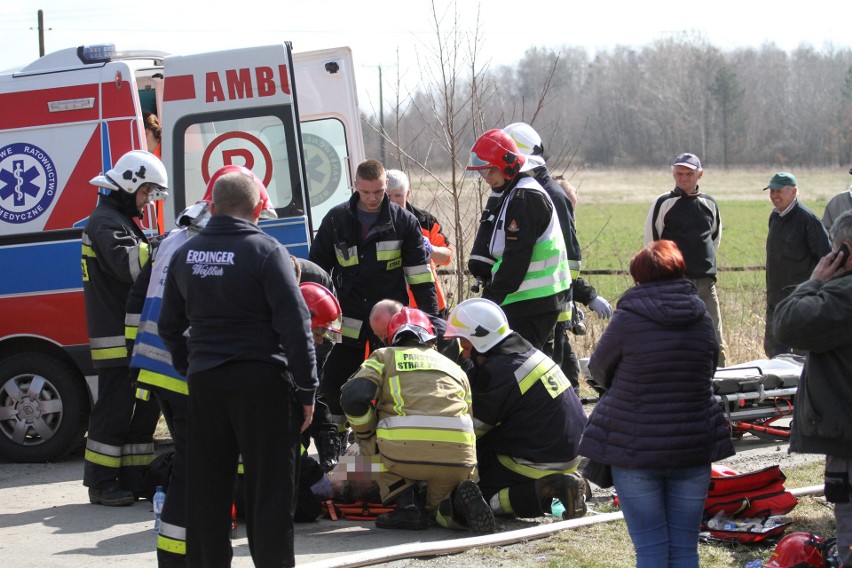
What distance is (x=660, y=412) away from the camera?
3885 mm

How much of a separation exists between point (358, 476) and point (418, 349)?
82cm

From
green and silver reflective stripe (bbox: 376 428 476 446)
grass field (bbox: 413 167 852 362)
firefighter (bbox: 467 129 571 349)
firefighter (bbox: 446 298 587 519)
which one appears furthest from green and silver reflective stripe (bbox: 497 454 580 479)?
grass field (bbox: 413 167 852 362)

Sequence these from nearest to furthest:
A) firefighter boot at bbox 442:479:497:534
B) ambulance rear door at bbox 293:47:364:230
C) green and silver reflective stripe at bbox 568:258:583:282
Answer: firefighter boot at bbox 442:479:497:534, green and silver reflective stripe at bbox 568:258:583:282, ambulance rear door at bbox 293:47:364:230

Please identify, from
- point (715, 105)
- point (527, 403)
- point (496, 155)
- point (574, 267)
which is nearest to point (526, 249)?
point (496, 155)

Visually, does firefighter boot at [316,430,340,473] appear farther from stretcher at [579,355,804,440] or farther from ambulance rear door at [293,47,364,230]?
ambulance rear door at [293,47,364,230]

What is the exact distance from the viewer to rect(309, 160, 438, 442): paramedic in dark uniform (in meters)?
6.52

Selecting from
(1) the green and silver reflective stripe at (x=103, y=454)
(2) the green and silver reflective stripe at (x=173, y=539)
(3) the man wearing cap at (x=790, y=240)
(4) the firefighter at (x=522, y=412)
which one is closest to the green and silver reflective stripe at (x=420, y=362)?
(4) the firefighter at (x=522, y=412)

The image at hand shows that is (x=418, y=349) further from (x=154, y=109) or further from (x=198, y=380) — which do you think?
(x=154, y=109)

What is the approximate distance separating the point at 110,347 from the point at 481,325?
2350 millimetres

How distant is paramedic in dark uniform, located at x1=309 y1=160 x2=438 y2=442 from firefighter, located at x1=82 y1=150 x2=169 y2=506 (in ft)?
3.51

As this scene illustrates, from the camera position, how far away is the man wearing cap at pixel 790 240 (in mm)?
8727

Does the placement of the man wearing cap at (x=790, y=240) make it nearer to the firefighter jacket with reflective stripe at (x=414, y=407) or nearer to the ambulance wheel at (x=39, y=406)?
the firefighter jacket with reflective stripe at (x=414, y=407)

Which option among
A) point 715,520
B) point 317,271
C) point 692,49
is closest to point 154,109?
point 317,271

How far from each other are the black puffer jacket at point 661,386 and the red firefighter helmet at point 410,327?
5.55ft
